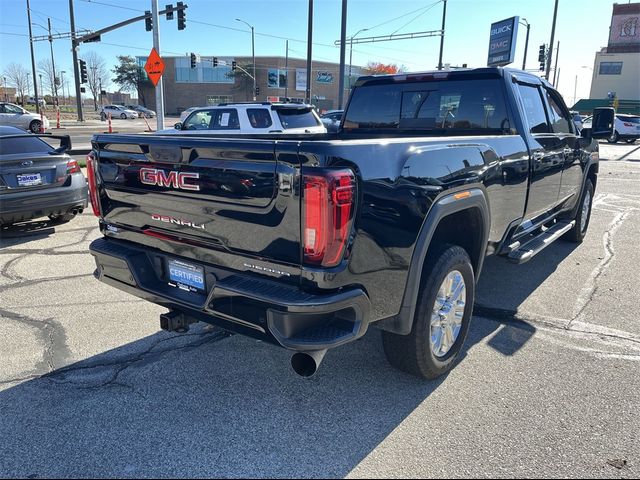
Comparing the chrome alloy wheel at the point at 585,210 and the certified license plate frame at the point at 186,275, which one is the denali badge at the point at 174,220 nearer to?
the certified license plate frame at the point at 186,275

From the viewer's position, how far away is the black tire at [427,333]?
290 cm

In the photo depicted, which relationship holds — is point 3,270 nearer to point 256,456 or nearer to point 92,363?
point 92,363

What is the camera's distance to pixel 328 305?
231 centimetres

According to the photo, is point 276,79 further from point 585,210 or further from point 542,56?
point 585,210

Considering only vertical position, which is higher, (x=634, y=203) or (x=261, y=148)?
(x=261, y=148)

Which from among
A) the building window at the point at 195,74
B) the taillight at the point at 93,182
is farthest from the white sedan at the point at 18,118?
the building window at the point at 195,74

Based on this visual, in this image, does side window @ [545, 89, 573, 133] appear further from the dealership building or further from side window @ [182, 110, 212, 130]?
the dealership building

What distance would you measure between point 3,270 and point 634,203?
1096cm

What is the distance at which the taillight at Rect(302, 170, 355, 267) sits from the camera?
223cm

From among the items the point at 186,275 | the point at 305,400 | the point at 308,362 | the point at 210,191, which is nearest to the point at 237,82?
the point at 186,275

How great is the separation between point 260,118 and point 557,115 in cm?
720

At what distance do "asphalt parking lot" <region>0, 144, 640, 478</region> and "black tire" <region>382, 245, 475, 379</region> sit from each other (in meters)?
0.15

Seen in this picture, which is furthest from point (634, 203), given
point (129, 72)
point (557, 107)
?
point (129, 72)

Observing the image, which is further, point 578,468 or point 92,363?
point 92,363
